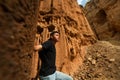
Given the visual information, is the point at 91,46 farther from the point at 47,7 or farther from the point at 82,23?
the point at 47,7

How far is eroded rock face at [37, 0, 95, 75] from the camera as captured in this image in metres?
7.80

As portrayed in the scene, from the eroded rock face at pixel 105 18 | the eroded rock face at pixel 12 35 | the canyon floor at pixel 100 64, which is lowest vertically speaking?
the canyon floor at pixel 100 64

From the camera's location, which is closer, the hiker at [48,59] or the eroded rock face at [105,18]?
the hiker at [48,59]

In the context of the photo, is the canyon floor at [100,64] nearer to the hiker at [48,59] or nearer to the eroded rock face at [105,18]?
the hiker at [48,59]

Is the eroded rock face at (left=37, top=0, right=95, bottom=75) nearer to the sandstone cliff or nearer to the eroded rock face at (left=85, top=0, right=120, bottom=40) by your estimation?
the sandstone cliff

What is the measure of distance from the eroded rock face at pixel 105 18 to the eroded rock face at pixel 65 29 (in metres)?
4.89

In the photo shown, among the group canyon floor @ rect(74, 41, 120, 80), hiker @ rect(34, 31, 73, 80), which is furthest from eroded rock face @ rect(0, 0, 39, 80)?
canyon floor @ rect(74, 41, 120, 80)

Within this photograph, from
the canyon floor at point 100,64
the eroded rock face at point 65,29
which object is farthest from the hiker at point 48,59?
the canyon floor at point 100,64

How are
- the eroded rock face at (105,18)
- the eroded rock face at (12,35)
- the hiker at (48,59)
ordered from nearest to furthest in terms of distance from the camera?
the eroded rock face at (12,35), the hiker at (48,59), the eroded rock face at (105,18)

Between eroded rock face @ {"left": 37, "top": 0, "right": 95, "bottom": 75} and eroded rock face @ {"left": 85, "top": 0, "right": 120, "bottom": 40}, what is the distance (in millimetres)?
4890

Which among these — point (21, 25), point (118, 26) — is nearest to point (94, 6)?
point (118, 26)

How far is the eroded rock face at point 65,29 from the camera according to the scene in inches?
307

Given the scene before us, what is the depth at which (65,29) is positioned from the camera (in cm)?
857

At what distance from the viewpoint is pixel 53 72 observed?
5.02 metres
